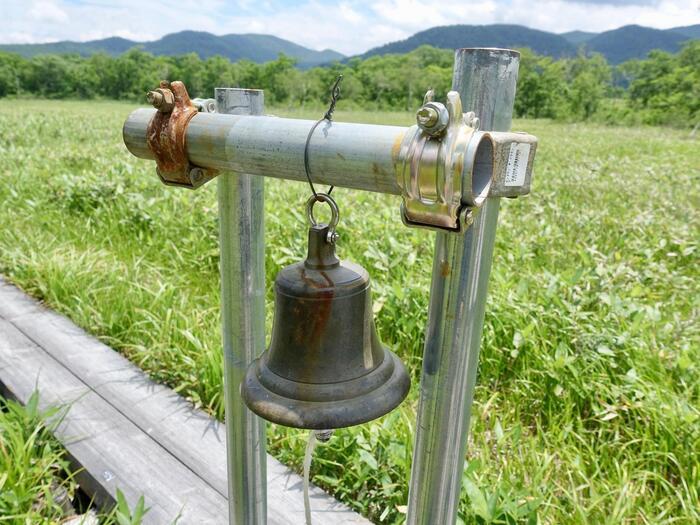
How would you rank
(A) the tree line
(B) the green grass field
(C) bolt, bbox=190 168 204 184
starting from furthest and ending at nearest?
(A) the tree line, (B) the green grass field, (C) bolt, bbox=190 168 204 184

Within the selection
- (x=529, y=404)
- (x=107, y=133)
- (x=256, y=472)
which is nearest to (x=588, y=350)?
(x=529, y=404)

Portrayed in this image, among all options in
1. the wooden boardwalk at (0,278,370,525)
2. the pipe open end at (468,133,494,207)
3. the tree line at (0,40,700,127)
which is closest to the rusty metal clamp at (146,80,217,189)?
the pipe open end at (468,133,494,207)

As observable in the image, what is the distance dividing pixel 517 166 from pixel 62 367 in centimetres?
257

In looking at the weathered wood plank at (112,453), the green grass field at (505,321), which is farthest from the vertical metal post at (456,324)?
the weathered wood plank at (112,453)

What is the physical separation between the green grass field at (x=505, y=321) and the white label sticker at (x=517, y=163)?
138 centimetres

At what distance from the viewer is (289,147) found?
0.83m

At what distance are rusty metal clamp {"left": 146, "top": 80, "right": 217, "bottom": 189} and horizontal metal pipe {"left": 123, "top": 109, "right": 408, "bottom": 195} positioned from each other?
0.05 ft

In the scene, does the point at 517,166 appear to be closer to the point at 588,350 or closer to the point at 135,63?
the point at 588,350

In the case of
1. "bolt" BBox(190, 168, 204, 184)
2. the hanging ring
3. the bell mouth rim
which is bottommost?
the bell mouth rim

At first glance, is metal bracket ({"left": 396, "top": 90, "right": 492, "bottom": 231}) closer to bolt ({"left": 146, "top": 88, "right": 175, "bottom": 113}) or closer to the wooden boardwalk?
bolt ({"left": 146, "top": 88, "right": 175, "bottom": 113})

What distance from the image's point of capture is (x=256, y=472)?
1.37 m

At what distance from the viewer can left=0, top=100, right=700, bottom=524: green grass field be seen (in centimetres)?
207

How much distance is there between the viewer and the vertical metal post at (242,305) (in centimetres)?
111

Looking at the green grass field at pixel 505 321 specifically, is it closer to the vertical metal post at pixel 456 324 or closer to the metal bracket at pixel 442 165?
the vertical metal post at pixel 456 324
